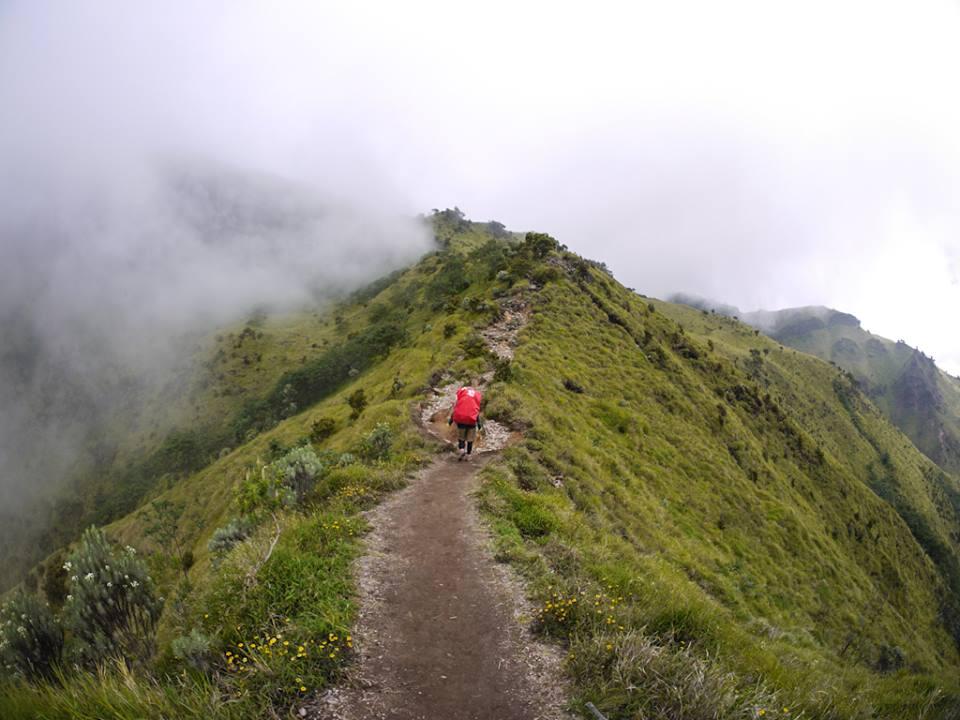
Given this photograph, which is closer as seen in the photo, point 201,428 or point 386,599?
point 386,599

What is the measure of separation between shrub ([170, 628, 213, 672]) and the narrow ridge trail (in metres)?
1.67

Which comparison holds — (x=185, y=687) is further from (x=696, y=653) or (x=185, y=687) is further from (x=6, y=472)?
(x=6, y=472)

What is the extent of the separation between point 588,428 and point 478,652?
20425mm

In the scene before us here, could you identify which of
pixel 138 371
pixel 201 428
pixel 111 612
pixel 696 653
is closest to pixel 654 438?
pixel 696 653

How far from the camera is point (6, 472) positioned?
15450 centimetres

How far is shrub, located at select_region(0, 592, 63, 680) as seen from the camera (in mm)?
7729

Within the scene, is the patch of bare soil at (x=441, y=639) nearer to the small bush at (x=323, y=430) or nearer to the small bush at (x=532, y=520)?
the small bush at (x=532, y=520)

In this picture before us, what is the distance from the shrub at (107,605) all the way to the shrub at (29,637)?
49 centimetres

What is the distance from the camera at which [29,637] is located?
804 centimetres

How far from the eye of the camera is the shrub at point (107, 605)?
7.82 m

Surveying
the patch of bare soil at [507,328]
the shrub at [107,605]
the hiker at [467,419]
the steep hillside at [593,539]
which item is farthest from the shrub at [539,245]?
the shrub at [107,605]

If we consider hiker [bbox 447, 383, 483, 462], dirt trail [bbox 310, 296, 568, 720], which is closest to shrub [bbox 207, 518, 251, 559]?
dirt trail [bbox 310, 296, 568, 720]

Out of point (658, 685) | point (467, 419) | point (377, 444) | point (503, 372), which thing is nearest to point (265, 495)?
point (377, 444)

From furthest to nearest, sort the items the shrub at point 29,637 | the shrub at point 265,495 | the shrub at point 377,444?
the shrub at point 377,444
the shrub at point 265,495
the shrub at point 29,637
